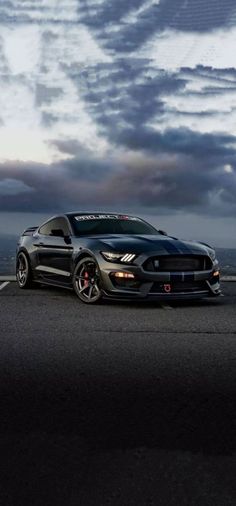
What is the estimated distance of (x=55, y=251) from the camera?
9.91 metres

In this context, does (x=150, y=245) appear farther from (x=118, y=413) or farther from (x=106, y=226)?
(x=118, y=413)

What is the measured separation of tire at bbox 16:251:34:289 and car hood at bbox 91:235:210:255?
218 centimetres

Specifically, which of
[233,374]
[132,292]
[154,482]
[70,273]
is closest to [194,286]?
[132,292]

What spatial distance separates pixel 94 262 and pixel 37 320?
156 centimetres

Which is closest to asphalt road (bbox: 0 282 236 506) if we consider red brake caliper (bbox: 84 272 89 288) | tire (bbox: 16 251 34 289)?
red brake caliper (bbox: 84 272 89 288)

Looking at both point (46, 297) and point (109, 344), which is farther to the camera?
point (46, 297)

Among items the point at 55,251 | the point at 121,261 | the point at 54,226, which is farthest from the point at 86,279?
the point at 54,226

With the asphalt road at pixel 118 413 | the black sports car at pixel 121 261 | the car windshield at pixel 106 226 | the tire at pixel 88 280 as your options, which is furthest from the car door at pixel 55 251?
the asphalt road at pixel 118 413

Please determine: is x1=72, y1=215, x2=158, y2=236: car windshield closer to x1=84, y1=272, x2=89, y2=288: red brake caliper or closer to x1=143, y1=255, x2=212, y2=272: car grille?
x1=84, y1=272, x2=89, y2=288: red brake caliper

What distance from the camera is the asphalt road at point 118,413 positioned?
280 cm

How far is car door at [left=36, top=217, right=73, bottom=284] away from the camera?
9.58 meters

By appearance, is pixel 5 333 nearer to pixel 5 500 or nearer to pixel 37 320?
pixel 37 320

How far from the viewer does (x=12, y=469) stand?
2.96 m

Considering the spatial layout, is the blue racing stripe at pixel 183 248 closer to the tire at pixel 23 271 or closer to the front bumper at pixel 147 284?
the front bumper at pixel 147 284
